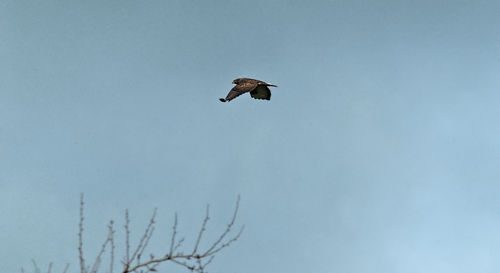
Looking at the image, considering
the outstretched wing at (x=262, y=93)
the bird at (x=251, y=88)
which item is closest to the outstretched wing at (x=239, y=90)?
the bird at (x=251, y=88)

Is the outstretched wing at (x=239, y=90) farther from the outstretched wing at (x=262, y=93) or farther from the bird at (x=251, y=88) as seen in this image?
the outstretched wing at (x=262, y=93)

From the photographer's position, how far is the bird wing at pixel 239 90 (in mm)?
15673

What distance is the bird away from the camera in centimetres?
1645

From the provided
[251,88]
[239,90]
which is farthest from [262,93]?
[239,90]

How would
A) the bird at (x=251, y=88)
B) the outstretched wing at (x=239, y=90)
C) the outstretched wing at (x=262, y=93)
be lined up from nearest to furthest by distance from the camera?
the outstretched wing at (x=239, y=90) → the bird at (x=251, y=88) → the outstretched wing at (x=262, y=93)

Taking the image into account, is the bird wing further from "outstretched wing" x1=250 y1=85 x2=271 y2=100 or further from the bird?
"outstretched wing" x1=250 y1=85 x2=271 y2=100

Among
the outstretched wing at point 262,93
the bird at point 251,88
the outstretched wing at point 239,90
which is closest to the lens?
the outstretched wing at point 239,90

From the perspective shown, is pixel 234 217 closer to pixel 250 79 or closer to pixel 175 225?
pixel 175 225

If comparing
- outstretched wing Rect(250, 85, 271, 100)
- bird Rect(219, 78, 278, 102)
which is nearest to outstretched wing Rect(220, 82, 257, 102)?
bird Rect(219, 78, 278, 102)

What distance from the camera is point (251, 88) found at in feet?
57.6

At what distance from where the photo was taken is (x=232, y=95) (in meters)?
15.8

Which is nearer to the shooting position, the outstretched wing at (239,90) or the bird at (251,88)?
the outstretched wing at (239,90)

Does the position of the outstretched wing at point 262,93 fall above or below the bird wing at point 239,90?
above

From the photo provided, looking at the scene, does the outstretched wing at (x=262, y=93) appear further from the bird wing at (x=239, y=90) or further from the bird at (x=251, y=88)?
the bird wing at (x=239, y=90)
